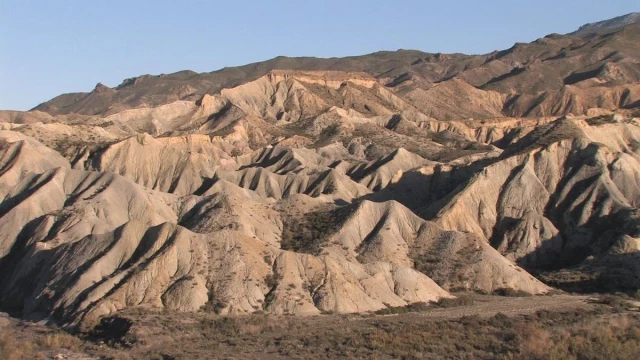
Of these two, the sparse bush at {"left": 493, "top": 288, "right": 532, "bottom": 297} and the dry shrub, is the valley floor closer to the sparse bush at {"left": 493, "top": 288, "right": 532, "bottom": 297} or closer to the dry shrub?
the dry shrub

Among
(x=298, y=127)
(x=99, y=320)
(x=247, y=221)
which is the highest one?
(x=298, y=127)

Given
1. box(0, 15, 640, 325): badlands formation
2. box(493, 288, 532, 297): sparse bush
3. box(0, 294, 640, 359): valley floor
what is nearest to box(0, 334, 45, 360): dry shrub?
box(0, 294, 640, 359): valley floor

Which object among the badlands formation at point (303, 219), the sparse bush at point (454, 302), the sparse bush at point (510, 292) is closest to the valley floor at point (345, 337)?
the badlands formation at point (303, 219)

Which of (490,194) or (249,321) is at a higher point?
(490,194)

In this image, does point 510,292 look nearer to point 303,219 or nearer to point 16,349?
point 303,219

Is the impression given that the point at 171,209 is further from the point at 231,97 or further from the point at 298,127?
the point at 231,97

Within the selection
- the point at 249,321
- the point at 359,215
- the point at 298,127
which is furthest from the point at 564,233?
the point at 298,127
